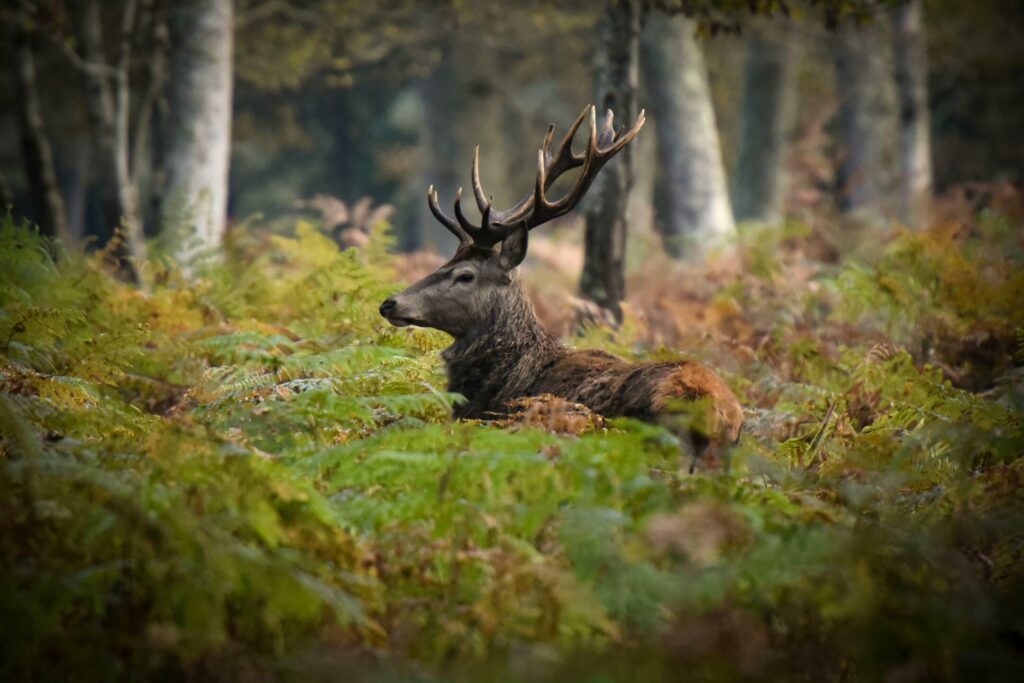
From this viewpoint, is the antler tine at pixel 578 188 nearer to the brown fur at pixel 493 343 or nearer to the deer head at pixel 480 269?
the deer head at pixel 480 269

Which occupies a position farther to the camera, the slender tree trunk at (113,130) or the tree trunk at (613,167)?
the slender tree trunk at (113,130)

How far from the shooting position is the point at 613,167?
28.5 feet

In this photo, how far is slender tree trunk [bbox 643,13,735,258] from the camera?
603 inches

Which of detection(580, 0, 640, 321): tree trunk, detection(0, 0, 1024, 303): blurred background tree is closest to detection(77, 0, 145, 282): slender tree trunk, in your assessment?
detection(0, 0, 1024, 303): blurred background tree

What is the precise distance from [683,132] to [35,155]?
8492mm

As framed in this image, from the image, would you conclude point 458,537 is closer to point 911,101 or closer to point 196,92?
point 196,92

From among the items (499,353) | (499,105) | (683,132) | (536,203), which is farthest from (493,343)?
(499,105)

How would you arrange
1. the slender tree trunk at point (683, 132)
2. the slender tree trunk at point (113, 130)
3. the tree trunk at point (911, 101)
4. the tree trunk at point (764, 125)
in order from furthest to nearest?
1. the tree trunk at point (764, 125)
2. the tree trunk at point (911, 101)
3. the slender tree trunk at point (683, 132)
4. the slender tree trunk at point (113, 130)

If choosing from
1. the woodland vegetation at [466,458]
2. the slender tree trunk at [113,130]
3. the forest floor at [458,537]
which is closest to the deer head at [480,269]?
the woodland vegetation at [466,458]

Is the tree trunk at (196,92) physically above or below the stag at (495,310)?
above

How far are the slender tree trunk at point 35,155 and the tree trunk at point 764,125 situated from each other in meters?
12.3

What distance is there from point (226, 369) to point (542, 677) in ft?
10.1

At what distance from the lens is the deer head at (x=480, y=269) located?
611 cm

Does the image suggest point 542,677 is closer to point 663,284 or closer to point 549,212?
point 549,212
